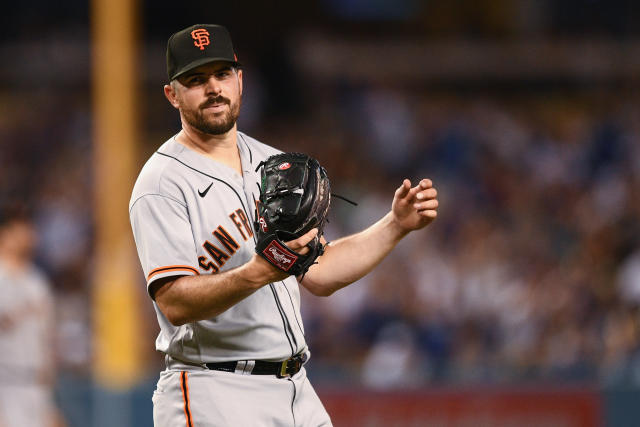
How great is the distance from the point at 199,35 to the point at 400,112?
28.8 ft

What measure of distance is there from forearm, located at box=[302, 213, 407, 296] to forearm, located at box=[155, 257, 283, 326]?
63 centimetres

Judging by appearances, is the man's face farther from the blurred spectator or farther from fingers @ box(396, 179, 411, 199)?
the blurred spectator

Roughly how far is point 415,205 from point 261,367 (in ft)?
2.36

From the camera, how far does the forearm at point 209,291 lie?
307 cm

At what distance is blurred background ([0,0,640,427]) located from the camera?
7.90 m

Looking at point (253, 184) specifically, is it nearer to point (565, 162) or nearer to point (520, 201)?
point (520, 201)

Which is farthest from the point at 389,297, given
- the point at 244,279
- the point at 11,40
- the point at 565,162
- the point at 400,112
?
the point at 11,40

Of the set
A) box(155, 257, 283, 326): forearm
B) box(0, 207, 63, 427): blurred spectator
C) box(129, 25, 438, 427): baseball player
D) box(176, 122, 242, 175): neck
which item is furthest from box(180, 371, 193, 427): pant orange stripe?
box(0, 207, 63, 427): blurred spectator

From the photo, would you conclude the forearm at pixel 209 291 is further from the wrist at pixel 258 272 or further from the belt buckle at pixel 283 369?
the belt buckle at pixel 283 369

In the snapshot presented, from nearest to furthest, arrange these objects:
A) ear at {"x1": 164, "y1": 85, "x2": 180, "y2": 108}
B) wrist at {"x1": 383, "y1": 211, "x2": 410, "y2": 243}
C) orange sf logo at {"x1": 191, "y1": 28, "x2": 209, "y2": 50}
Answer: orange sf logo at {"x1": 191, "y1": 28, "x2": 209, "y2": 50} → ear at {"x1": 164, "y1": 85, "x2": 180, "y2": 108} → wrist at {"x1": 383, "y1": 211, "x2": 410, "y2": 243}

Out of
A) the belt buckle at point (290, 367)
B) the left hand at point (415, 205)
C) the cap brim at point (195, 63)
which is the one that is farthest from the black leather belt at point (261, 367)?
the cap brim at point (195, 63)

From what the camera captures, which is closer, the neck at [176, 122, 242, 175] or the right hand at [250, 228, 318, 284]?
the right hand at [250, 228, 318, 284]

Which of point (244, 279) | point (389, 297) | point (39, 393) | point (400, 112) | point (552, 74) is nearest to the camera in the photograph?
point (244, 279)

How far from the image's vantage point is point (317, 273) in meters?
3.77
